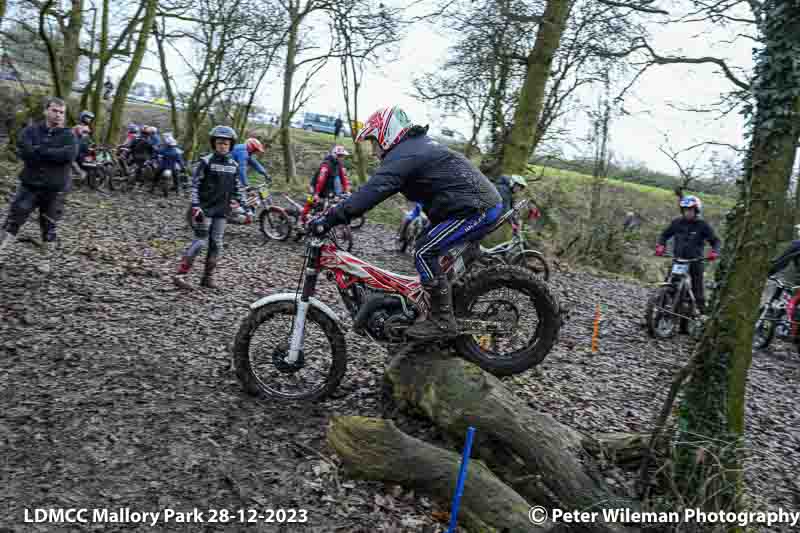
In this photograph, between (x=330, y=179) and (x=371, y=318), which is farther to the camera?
(x=330, y=179)

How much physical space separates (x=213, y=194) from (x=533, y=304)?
15.4ft

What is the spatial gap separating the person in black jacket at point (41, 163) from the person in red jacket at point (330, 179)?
5.16 metres

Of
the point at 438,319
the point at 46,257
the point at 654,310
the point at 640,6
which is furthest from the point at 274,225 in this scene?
the point at 438,319

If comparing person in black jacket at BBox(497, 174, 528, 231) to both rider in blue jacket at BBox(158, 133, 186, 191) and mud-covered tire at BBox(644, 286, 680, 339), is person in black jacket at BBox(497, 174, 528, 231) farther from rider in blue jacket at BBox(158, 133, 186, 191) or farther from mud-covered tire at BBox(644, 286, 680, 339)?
rider in blue jacket at BBox(158, 133, 186, 191)

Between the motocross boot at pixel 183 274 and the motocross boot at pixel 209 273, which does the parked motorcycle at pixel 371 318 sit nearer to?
the motocross boot at pixel 183 274

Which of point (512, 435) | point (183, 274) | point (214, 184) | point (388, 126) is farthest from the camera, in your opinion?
point (183, 274)

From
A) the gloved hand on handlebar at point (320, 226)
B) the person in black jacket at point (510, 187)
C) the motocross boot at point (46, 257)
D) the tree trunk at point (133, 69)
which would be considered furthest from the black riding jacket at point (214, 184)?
the tree trunk at point (133, 69)

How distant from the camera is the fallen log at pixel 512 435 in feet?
11.4

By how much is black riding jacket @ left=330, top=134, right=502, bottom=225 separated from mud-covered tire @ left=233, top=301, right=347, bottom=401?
0.84 meters

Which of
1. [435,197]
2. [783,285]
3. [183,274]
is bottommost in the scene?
[183,274]

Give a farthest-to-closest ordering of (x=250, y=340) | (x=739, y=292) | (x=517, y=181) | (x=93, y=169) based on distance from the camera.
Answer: (x=93, y=169), (x=517, y=181), (x=250, y=340), (x=739, y=292)

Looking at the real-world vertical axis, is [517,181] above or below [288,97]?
below

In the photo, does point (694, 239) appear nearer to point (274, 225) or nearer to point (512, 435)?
point (512, 435)

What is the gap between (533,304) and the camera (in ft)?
15.2
